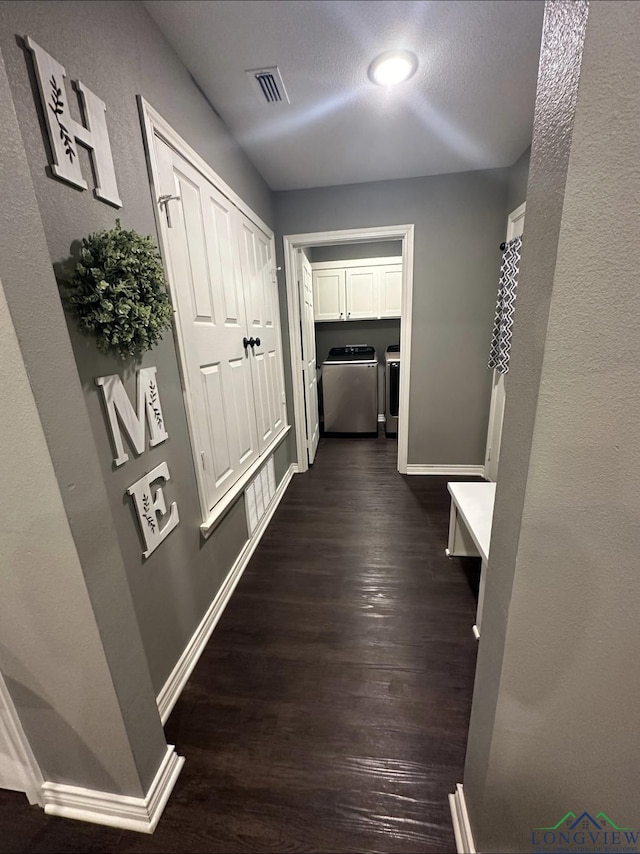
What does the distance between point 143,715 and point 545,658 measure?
105cm

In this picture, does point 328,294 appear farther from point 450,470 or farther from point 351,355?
point 450,470

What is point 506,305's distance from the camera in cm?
230

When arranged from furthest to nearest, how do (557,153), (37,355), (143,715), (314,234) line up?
(314,234) → (143,715) → (37,355) → (557,153)

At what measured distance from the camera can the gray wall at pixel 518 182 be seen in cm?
215

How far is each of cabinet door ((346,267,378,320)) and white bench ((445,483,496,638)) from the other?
2954 mm

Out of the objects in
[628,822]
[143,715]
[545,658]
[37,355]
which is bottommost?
[628,822]

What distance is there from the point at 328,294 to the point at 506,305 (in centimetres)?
235

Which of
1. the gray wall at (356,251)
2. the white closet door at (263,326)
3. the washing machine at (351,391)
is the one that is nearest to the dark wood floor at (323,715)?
the white closet door at (263,326)

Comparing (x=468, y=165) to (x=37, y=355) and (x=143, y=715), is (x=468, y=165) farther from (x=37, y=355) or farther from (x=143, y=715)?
(x=143, y=715)

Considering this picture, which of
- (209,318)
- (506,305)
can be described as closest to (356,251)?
(506,305)

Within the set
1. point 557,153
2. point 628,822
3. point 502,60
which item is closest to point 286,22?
point 502,60

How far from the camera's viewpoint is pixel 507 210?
2.44m

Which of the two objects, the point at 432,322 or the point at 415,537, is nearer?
the point at 415,537

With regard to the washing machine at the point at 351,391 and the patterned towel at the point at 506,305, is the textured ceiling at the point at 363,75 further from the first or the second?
the washing machine at the point at 351,391
